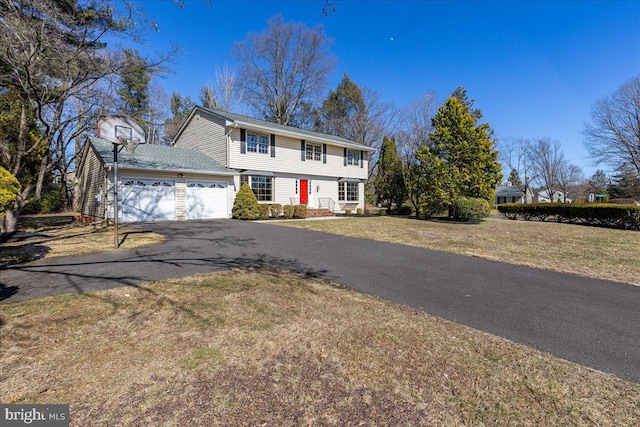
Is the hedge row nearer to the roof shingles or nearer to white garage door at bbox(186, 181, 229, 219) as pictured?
the roof shingles

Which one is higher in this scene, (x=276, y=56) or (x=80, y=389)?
(x=276, y=56)

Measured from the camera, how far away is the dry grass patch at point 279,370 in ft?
6.60

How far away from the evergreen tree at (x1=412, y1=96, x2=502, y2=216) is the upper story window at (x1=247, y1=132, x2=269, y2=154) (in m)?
9.34

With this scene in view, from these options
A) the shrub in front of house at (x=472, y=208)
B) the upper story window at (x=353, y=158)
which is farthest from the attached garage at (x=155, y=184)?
the shrub in front of house at (x=472, y=208)

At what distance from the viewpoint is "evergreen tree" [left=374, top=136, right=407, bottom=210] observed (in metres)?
21.8

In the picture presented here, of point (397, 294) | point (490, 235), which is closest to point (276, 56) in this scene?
point (490, 235)

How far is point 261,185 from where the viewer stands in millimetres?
17766

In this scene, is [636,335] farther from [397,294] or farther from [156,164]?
[156,164]

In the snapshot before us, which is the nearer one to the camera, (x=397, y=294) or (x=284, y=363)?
(x=284, y=363)

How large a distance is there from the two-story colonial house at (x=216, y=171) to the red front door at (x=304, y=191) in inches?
2.7

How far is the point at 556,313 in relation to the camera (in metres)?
3.96

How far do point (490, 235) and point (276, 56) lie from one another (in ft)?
93.3

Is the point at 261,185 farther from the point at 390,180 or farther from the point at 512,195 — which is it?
the point at 512,195

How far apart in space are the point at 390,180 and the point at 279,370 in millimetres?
21017
